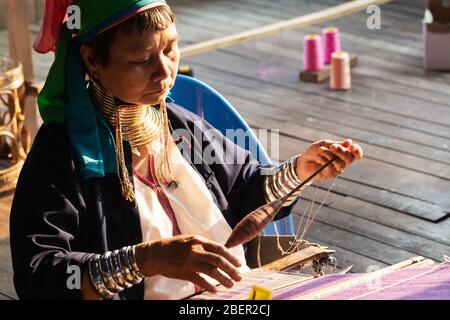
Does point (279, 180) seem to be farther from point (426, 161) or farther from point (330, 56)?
point (330, 56)

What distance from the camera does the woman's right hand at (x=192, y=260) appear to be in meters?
1.81

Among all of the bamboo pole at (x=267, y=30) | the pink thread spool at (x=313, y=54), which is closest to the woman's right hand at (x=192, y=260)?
the bamboo pole at (x=267, y=30)

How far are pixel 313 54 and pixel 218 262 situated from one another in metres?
3.62

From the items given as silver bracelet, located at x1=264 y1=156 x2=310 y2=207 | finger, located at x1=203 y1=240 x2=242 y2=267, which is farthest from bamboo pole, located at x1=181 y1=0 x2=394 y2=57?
finger, located at x1=203 y1=240 x2=242 y2=267

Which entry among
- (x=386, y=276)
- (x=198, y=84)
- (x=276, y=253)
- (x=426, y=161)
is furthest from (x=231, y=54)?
(x=386, y=276)

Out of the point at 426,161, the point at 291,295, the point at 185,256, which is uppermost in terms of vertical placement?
the point at 185,256

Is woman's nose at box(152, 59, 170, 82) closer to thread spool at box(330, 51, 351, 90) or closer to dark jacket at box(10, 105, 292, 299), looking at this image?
dark jacket at box(10, 105, 292, 299)

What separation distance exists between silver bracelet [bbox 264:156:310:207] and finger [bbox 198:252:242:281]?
0.51 metres

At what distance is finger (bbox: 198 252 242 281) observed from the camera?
5.93ft

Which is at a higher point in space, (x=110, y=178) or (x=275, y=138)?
(x=110, y=178)

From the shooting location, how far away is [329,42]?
18.1 feet

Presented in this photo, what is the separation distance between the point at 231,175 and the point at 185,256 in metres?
0.56

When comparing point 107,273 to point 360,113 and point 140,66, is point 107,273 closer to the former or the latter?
point 140,66
